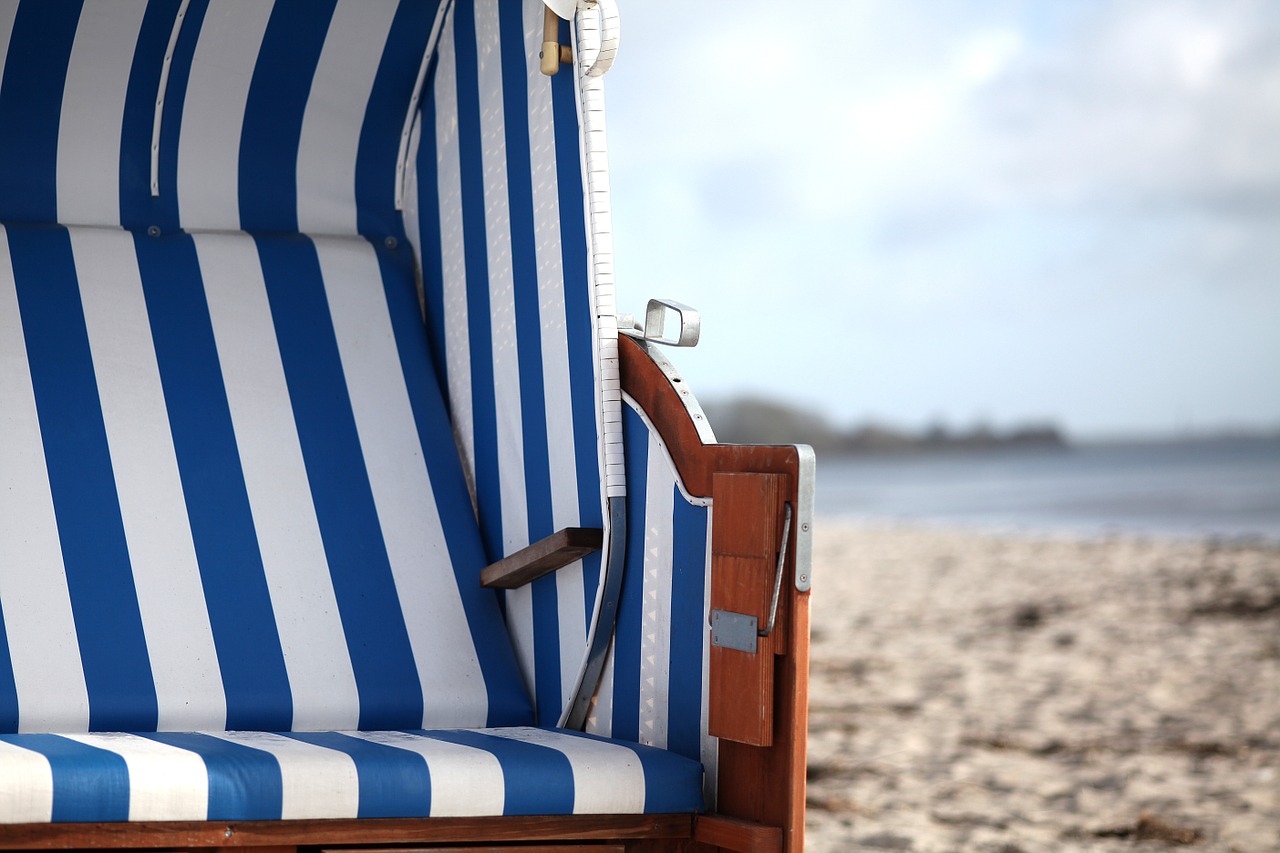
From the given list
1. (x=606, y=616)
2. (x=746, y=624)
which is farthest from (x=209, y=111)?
(x=746, y=624)

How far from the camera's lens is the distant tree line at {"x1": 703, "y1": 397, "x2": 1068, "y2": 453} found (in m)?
30.5

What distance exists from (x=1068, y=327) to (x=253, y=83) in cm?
2462

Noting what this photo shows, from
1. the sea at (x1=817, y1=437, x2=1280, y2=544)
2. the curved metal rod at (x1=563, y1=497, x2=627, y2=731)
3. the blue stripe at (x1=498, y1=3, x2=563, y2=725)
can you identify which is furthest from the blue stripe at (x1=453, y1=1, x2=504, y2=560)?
the sea at (x1=817, y1=437, x2=1280, y2=544)

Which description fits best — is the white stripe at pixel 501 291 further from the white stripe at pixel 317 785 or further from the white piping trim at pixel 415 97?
the white stripe at pixel 317 785

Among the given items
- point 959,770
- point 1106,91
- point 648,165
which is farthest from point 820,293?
point 959,770

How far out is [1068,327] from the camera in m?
24.8

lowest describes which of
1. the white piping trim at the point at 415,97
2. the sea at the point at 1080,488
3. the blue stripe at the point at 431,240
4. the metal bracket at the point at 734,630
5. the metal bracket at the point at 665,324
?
the sea at the point at 1080,488

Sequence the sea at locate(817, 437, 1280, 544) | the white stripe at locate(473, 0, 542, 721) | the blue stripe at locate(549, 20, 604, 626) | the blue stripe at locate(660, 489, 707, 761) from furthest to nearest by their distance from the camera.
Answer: the sea at locate(817, 437, 1280, 544) < the white stripe at locate(473, 0, 542, 721) < the blue stripe at locate(549, 20, 604, 626) < the blue stripe at locate(660, 489, 707, 761)

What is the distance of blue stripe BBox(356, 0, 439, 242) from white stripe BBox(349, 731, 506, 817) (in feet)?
4.30

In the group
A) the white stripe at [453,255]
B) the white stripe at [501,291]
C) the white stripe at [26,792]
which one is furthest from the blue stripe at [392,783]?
the white stripe at [453,255]

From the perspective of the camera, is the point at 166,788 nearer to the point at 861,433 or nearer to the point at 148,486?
the point at 148,486

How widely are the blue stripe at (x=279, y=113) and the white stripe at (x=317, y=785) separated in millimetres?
1303

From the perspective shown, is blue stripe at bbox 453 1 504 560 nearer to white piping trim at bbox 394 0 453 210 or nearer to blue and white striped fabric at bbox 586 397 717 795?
white piping trim at bbox 394 0 453 210

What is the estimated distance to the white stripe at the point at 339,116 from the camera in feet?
7.53
